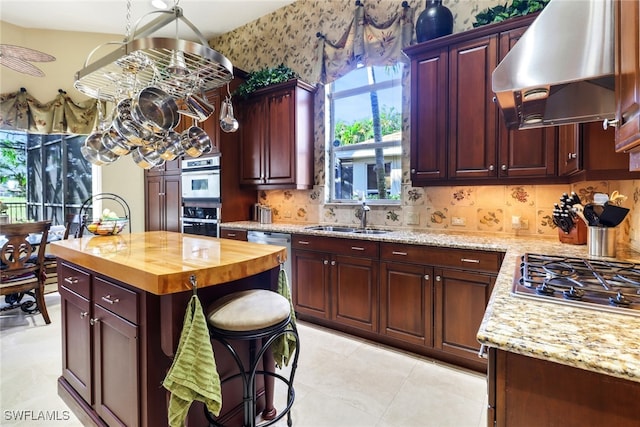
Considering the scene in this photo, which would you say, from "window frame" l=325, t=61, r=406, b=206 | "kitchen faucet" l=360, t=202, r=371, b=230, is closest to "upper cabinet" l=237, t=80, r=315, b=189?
"window frame" l=325, t=61, r=406, b=206

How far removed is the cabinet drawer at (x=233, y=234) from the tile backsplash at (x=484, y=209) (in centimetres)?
88

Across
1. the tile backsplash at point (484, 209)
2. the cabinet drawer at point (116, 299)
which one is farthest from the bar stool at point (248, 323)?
the tile backsplash at point (484, 209)

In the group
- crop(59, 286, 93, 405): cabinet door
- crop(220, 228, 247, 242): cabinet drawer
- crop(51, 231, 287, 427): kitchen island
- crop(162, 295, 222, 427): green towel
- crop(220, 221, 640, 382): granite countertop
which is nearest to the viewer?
crop(220, 221, 640, 382): granite countertop

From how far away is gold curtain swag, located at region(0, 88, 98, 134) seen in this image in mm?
4074

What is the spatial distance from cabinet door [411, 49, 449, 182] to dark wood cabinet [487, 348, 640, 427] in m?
1.99

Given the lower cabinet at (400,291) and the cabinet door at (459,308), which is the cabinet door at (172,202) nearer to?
the lower cabinet at (400,291)

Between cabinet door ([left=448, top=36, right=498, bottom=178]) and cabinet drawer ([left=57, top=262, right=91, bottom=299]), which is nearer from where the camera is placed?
cabinet drawer ([left=57, top=262, right=91, bottom=299])

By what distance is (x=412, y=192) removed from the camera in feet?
10.2

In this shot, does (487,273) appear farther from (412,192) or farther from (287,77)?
(287,77)

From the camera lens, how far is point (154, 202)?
14.6ft

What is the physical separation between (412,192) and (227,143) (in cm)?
224

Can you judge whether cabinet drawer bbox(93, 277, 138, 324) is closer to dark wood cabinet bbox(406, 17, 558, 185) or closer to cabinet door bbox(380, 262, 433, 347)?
cabinet door bbox(380, 262, 433, 347)

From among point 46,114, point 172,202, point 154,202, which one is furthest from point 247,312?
point 46,114

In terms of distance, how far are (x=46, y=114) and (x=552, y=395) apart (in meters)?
5.80
